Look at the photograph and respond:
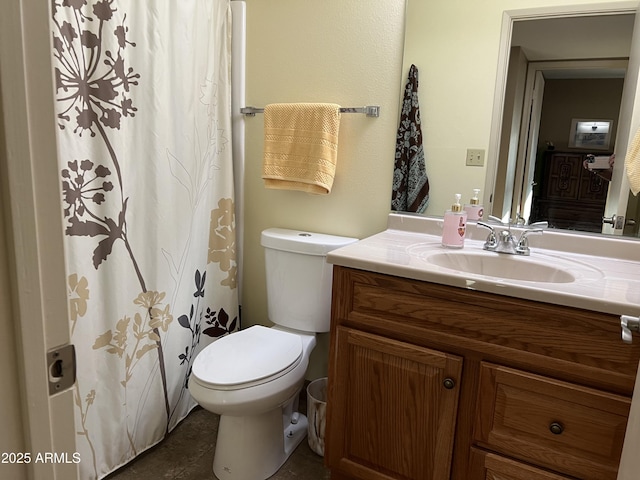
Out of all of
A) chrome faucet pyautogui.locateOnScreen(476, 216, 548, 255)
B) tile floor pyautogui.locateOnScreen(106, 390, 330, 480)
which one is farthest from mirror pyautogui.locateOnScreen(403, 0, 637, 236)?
tile floor pyautogui.locateOnScreen(106, 390, 330, 480)

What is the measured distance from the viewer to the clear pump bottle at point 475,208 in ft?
5.35

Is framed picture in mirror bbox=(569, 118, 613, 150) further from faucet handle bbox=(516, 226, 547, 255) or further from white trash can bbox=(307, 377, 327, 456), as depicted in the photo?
white trash can bbox=(307, 377, 327, 456)

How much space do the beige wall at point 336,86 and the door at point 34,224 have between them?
1430 millimetres

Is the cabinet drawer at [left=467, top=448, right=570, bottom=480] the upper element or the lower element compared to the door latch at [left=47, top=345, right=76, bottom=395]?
lower

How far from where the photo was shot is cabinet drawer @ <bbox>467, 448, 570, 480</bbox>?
1142mm

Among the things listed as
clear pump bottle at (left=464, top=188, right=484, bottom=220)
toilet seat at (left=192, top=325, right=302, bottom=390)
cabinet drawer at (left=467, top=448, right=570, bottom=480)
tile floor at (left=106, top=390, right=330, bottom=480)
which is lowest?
tile floor at (left=106, top=390, right=330, bottom=480)

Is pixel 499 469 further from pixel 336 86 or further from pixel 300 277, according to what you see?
pixel 336 86

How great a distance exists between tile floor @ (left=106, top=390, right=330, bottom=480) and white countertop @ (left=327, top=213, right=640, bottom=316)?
2.87 feet

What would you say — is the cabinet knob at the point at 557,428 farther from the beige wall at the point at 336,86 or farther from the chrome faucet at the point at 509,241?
the beige wall at the point at 336,86

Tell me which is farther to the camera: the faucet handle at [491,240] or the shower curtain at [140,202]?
the faucet handle at [491,240]

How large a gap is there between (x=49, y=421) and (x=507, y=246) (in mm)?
1358

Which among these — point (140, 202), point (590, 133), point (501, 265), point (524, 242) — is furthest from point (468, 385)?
point (140, 202)

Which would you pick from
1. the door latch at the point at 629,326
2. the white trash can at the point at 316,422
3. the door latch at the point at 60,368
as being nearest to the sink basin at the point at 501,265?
the door latch at the point at 629,326

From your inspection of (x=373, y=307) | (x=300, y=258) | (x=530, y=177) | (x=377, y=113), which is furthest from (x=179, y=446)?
(x=530, y=177)
